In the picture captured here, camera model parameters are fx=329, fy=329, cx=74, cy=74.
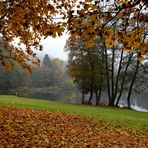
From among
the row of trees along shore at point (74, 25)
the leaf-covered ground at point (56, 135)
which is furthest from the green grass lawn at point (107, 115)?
the row of trees along shore at point (74, 25)

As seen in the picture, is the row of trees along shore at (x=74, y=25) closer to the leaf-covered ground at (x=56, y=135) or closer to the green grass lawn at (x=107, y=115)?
the leaf-covered ground at (x=56, y=135)

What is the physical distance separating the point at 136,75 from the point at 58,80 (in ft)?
264

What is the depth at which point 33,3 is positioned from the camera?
467 inches

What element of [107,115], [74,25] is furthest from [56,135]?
[107,115]

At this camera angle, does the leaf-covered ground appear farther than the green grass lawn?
No

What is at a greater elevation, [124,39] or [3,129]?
[124,39]

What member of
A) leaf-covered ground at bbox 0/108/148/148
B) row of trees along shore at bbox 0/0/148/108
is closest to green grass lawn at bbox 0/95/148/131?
leaf-covered ground at bbox 0/108/148/148

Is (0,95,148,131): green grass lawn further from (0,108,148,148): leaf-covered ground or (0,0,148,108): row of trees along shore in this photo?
(0,0,148,108): row of trees along shore

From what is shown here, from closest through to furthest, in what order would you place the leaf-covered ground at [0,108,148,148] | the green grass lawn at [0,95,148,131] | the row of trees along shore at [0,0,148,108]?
the row of trees along shore at [0,0,148,108]
the leaf-covered ground at [0,108,148,148]
the green grass lawn at [0,95,148,131]

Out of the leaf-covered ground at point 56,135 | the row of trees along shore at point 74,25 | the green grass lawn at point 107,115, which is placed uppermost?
the row of trees along shore at point 74,25

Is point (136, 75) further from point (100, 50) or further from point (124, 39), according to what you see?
point (124, 39)

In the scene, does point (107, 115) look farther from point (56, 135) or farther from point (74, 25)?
point (74, 25)

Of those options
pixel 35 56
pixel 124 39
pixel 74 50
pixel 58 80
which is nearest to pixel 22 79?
pixel 58 80

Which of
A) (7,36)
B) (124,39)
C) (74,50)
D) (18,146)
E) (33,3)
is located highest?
(74,50)
